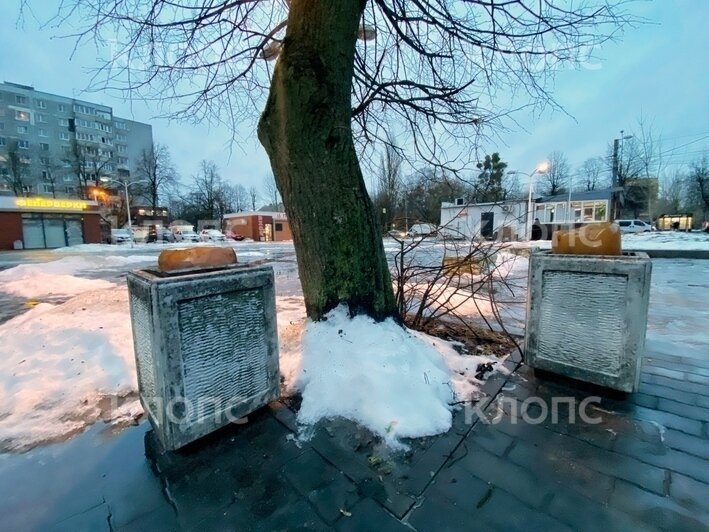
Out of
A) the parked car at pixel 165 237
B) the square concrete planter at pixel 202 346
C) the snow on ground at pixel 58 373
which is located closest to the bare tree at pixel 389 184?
the square concrete planter at pixel 202 346

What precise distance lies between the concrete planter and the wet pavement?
0.22 meters

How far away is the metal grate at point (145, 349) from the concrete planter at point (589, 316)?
2567mm

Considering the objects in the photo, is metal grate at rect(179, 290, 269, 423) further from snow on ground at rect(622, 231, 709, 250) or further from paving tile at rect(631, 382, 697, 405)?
snow on ground at rect(622, 231, 709, 250)

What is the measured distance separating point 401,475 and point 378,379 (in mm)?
592

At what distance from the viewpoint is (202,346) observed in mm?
1745

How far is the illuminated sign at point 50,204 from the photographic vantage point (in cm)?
2298

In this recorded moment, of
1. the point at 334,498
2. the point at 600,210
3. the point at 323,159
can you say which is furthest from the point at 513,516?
the point at 600,210

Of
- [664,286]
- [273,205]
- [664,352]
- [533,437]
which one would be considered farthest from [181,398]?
[273,205]

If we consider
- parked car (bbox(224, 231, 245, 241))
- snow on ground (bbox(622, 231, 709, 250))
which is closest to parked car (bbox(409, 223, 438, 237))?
snow on ground (bbox(622, 231, 709, 250))

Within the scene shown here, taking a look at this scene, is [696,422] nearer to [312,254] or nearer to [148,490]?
[312,254]

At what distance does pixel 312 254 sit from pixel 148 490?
171 centimetres

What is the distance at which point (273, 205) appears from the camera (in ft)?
178

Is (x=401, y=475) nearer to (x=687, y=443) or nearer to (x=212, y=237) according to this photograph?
(x=687, y=443)

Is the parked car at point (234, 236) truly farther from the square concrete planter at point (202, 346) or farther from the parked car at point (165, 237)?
the square concrete planter at point (202, 346)
